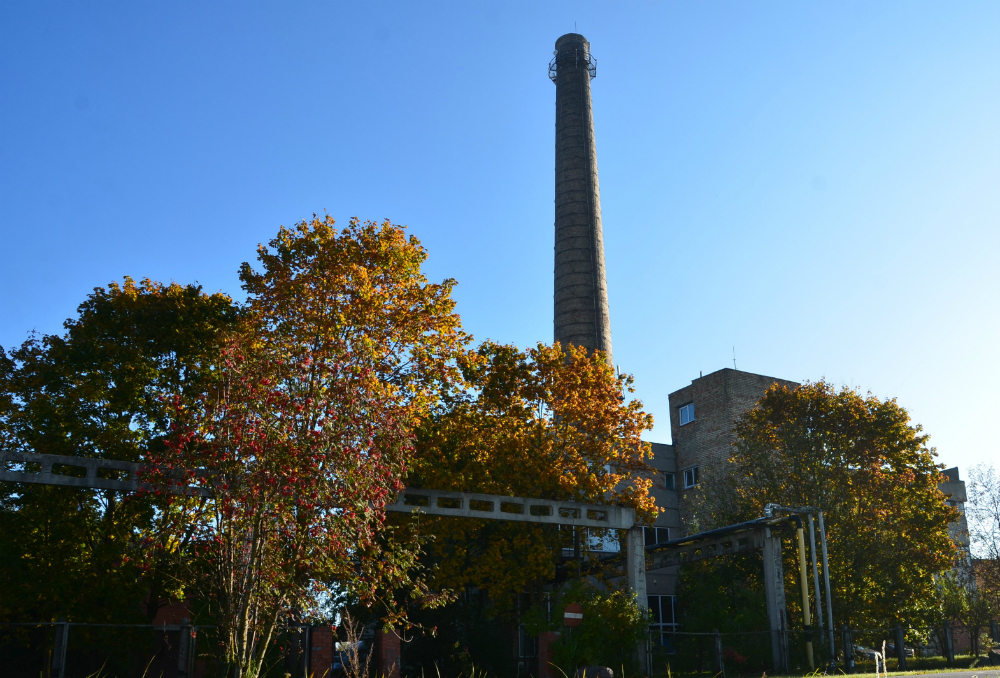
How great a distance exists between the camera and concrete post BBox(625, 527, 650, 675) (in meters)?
19.1

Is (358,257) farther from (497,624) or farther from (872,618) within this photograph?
(872,618)

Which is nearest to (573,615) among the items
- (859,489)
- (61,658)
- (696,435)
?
(61,658)

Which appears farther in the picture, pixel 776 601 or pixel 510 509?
pixel 510 509

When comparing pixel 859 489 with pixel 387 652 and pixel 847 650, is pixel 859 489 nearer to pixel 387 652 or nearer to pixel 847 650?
pixel 847 650

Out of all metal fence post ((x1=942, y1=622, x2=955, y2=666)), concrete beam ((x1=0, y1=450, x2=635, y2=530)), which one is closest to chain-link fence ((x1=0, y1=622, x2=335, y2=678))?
concrete beam ((x1=0, y1=450, x2=635, y2=530))

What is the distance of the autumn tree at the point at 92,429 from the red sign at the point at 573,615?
29.8 feet

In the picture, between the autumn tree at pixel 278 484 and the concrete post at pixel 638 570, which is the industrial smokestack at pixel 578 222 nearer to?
the concrete post at pixel 638 570

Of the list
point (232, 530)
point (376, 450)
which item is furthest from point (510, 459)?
point (232, 530)

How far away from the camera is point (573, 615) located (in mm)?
18156

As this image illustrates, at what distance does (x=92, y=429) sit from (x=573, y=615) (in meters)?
11.7

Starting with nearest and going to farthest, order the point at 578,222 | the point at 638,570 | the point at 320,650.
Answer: the point at 320,650, the point at 638,570, the point at 578,222

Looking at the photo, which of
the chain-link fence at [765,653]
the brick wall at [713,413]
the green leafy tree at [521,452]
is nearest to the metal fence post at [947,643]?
the chain-link fence at [765,653]

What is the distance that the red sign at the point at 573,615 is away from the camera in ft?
59.2

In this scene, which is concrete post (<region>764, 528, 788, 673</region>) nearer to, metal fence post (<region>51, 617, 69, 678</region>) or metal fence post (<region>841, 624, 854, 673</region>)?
metal fence post (<region>841, 624, 854, 673</region>)
